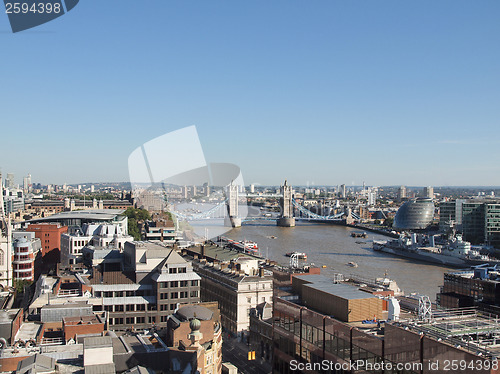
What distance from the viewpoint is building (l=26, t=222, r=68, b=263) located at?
66.6ft

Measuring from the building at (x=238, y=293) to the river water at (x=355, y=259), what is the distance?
18.6 feet

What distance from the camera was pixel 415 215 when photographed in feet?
144

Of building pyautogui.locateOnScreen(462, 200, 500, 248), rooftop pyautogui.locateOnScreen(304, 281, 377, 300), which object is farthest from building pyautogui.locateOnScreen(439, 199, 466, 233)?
rooftop pyautogui.locateOnScreen(304, 281, 377, 300)

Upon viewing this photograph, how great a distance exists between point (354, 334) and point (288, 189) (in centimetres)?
5067

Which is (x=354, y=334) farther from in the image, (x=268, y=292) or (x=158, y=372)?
(x=268, y=292)

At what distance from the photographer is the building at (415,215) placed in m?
43.7

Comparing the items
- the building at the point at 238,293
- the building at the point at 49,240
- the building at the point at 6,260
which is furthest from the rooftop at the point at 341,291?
the building at the point at 49,240

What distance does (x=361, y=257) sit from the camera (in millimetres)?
27266

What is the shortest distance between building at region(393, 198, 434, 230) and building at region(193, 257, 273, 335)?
32183 mm

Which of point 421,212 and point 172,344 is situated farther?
point 421,212

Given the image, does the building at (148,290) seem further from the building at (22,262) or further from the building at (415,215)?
the building at (415,215)

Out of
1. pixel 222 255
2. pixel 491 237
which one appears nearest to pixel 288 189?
pixel 491 237

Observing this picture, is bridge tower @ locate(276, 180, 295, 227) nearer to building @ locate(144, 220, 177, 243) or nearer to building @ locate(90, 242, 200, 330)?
building @ locate(144, 220, 177, 243)

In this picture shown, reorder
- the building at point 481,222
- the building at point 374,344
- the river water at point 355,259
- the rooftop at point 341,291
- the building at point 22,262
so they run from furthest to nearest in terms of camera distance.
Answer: the building at point 481,222 < the river water at point 355,259 < the building at point 22,262 < the rooftop at point 341,291 < the building at point 374,344
